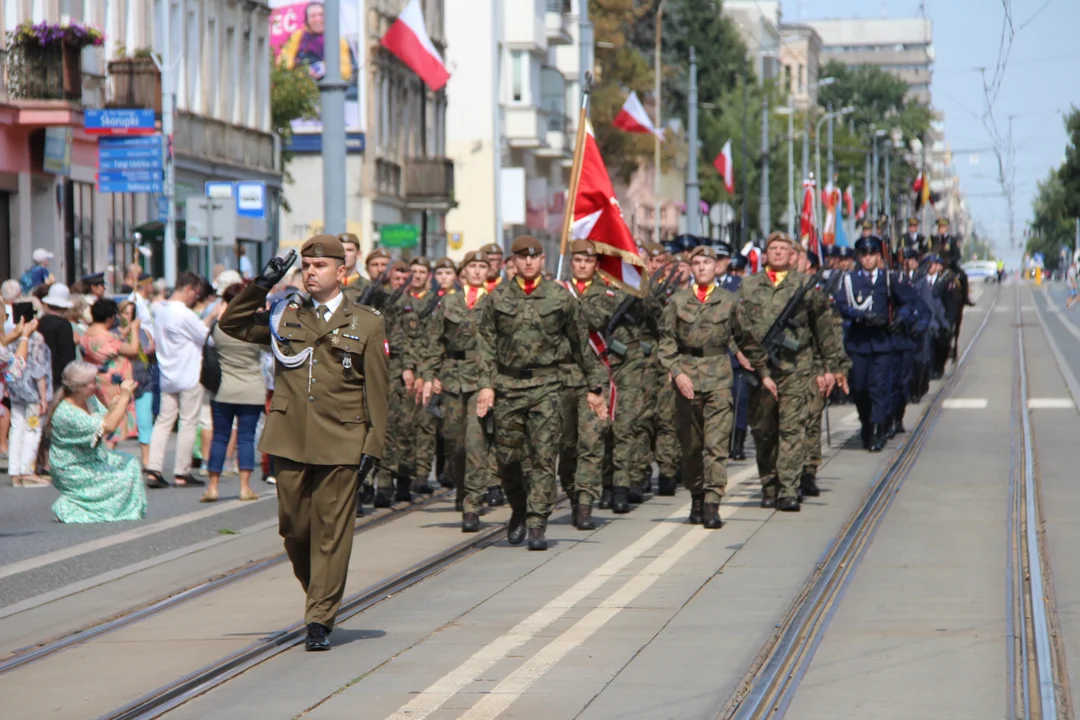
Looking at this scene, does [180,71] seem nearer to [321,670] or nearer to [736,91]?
[321,670]

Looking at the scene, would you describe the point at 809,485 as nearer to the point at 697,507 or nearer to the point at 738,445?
the point at 697,507

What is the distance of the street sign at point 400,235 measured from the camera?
41375 millimetres

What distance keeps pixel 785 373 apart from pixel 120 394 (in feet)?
15.9

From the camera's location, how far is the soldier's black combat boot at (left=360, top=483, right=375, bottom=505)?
1479 cm

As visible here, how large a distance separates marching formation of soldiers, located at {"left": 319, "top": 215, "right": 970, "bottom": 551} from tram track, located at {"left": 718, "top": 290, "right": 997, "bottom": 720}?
0.72 metres

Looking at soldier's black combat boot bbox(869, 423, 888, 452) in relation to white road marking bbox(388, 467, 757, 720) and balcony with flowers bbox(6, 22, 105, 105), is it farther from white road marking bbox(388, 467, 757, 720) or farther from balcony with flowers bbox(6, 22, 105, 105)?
balcony with flowers bbox(6, 22, 105, 105)

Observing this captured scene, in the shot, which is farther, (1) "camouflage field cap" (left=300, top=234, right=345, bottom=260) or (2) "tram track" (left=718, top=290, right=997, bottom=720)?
(1) "camouflage field cap" (left=300, top=234, right=345, bottom=260)

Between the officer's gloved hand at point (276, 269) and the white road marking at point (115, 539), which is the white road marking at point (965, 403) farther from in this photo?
the officer's gloved hand at point (276, 269)

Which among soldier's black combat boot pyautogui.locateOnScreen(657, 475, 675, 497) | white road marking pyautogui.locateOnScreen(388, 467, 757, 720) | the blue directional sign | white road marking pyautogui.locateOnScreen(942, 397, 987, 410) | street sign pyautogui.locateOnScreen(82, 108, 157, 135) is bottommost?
white road marking pyautogui.locateOnScreen(942, 397, 987, 410)

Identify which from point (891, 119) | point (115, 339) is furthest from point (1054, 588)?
point (891, 119)

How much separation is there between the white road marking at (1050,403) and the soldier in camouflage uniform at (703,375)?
12969 millimetres

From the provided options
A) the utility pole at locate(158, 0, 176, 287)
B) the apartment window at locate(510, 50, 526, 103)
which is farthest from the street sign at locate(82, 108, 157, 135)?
the apartment window at locate(510, 50, 526, 103)

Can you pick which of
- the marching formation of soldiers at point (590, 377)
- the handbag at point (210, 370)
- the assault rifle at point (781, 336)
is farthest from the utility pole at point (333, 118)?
the assault rifle at point (781, 336)

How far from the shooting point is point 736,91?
90.2 m
